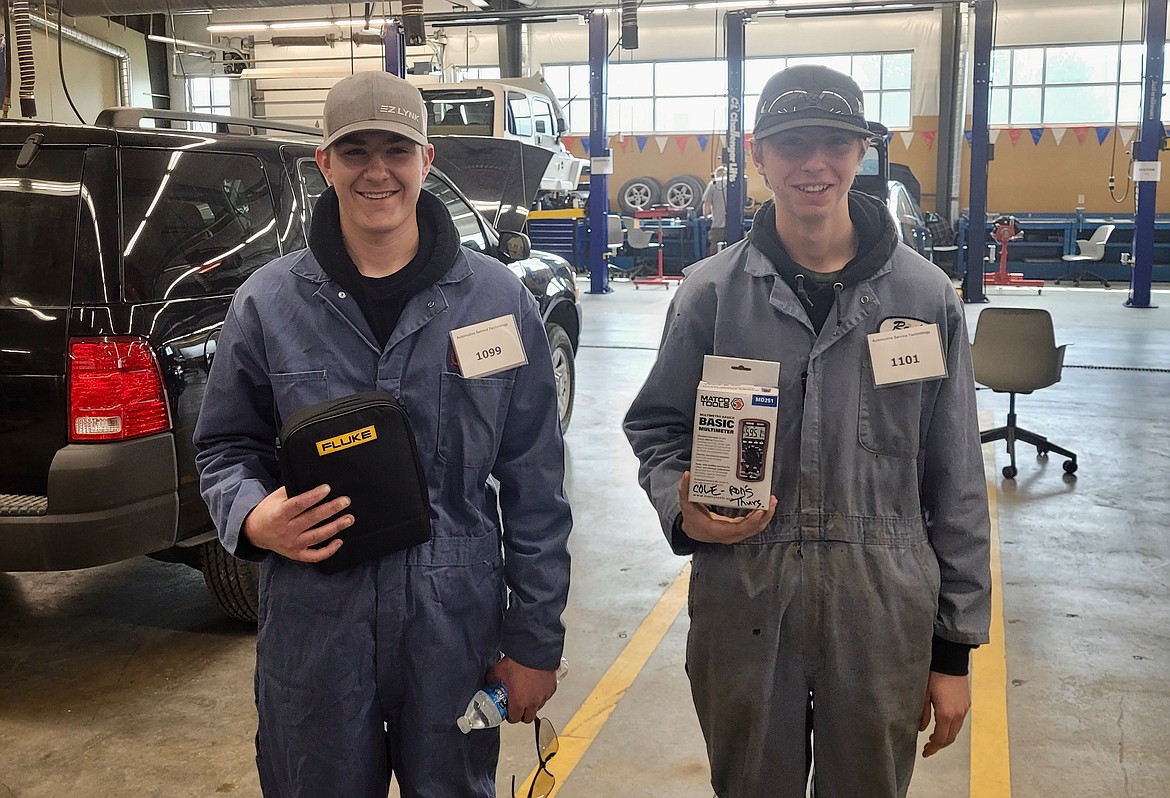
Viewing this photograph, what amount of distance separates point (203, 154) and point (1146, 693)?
3459 mm

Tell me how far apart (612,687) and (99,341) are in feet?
6.03

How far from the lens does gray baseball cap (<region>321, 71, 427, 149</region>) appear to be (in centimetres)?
Answer: 173

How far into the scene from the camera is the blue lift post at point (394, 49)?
1380 centimetres

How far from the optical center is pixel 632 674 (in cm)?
343

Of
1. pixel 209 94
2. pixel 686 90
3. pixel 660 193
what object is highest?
pixel 209 94

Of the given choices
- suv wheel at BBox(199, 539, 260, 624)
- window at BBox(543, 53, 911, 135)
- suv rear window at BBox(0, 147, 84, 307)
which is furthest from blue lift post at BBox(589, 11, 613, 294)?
suv rear window at BBox(0, 147, 84, 307)

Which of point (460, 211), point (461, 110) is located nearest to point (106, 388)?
point (460, 211)

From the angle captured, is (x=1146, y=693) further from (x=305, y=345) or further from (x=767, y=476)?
(x=305, y=345)

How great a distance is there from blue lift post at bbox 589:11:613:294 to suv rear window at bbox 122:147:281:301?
1081 cm

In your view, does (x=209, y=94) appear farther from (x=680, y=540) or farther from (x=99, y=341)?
(x=680, y=540)

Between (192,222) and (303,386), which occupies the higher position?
(192,222)

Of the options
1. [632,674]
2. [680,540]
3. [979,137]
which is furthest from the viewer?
[979,137]

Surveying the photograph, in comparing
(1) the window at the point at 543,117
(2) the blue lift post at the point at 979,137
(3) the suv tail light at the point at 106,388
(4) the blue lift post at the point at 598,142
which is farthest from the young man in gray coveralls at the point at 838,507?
(1) the window at the point at 543,117

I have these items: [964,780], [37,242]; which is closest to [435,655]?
[964,780]
